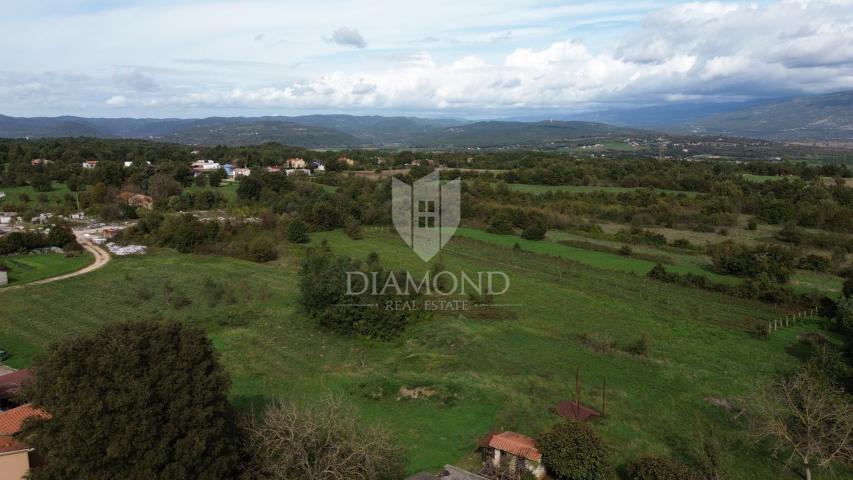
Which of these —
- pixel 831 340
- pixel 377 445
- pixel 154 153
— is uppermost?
pixel 154 153

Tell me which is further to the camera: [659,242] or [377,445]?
[659,242]

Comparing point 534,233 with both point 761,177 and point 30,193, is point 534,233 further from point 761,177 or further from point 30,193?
point 30,193

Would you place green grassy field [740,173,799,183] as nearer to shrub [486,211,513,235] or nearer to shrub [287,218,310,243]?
shrub [486,211,513,235]

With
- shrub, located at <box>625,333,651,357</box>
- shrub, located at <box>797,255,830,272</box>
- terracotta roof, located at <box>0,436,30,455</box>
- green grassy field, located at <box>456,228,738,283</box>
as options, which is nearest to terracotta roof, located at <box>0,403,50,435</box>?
terracotta roof, located at <box>0,436,30,455</box>

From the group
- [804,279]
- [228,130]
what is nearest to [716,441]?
[804,279]

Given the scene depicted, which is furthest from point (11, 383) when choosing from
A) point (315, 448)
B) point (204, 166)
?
point (204, 166)

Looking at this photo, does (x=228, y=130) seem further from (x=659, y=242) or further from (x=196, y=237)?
(x=659, y=242)

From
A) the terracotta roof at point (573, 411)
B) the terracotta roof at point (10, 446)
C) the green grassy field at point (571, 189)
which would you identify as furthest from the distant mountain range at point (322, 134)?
the terracotta roof at point (10, 446)
